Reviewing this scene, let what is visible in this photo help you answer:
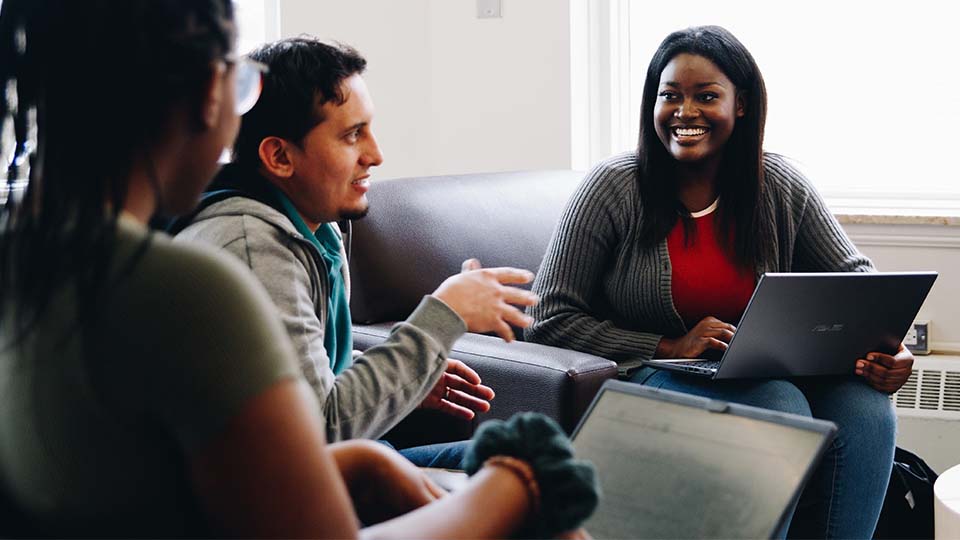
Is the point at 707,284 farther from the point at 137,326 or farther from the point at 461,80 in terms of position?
the point at 137,326

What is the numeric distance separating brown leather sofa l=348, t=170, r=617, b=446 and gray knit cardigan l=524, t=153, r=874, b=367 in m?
0.12

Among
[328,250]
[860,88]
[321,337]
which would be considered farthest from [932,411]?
[321,337]

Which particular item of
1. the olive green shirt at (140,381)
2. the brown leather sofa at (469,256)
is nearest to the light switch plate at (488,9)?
the brown leather sofa at (469,256)

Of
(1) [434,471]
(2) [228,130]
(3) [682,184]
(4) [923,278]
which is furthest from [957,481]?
(2) [228,130]

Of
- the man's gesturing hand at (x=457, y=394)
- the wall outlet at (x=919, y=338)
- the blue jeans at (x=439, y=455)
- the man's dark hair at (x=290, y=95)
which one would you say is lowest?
the wall outlet at (x=919, y=338)

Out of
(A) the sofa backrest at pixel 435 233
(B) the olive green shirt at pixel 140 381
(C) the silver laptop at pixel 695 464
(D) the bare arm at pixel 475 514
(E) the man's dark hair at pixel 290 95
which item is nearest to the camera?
(B) the olive green shirt at pixel 140 381

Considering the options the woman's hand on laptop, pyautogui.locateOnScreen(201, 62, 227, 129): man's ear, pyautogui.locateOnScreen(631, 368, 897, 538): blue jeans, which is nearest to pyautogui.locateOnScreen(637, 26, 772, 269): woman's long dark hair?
the woman's hand on laptop

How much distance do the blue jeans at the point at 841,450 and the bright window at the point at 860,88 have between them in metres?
1.16

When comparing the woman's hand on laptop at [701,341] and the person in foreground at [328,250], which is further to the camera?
the woman's hand on laptop at [701,341]

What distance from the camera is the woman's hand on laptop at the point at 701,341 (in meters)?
2.00

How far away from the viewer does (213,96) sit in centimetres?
81

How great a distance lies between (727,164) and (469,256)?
0.55 m

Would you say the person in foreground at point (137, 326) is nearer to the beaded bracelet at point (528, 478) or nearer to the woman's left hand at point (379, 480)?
the beaded bracelet at point (528, 478)

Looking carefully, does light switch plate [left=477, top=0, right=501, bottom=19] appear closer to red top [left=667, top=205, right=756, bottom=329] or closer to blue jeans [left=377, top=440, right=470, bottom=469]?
red top [left=667, top=205, right=756, bottom=329]
